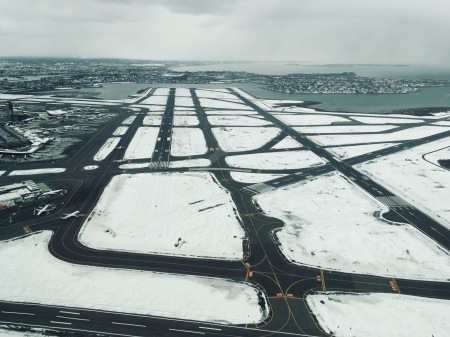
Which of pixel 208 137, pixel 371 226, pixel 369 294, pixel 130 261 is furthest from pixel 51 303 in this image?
pixel 208 137

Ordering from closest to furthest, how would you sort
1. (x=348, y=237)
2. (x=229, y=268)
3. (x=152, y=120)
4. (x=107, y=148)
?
(x=229, y=268) → (x=348, y=237) → (x=107, y=148) → (x=152, y=120)

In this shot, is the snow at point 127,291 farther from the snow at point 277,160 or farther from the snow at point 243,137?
the snow at point 243,137

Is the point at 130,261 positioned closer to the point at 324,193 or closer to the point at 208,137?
the point at 324,193

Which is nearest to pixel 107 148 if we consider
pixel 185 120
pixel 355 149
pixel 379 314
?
pixel 185 120

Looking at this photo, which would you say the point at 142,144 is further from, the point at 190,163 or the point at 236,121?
the point at 236,121

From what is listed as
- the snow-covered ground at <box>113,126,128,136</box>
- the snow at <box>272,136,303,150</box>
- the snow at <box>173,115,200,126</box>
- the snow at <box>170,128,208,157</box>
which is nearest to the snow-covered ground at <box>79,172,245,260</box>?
the snow at <box>170,128,208,157</box>
